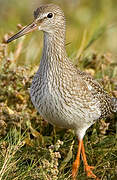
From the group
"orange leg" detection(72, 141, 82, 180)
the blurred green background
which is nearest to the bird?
"orange leg" detection(72, 141, 82, 180)

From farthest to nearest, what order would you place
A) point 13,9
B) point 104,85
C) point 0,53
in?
1. point 13,9
2. point 104,85
3. point 0,53

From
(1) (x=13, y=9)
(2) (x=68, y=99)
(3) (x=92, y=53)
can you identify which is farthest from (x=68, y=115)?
(1) (x=13, y=9)

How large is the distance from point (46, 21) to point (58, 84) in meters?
0.67

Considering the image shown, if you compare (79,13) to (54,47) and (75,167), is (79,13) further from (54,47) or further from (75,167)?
(75,167)

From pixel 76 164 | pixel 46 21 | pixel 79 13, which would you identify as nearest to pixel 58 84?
pixel 46 21

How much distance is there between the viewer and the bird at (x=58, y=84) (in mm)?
4328

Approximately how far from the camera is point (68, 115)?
445cm

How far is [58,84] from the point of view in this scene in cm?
445

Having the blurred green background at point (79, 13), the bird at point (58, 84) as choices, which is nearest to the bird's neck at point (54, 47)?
the bird at point (58, 84)

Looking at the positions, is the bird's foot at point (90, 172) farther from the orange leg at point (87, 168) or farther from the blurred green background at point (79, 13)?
the blurred green background at point (79, 13)

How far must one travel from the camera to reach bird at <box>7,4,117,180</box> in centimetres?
433

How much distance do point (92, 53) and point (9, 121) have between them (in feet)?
6.22

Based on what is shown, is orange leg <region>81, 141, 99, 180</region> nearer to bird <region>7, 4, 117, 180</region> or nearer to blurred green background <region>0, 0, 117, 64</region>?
bird <region>7, 4, 117, 180</region>

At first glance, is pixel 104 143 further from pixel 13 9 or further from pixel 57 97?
pixel 13 9
